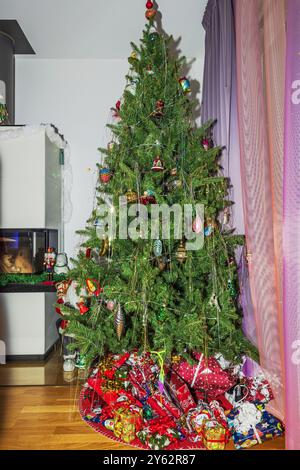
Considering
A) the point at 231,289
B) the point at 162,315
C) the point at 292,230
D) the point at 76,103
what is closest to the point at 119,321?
the point at 162,315

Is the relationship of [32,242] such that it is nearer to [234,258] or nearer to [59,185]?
[59,185]

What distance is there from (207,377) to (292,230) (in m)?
0.91

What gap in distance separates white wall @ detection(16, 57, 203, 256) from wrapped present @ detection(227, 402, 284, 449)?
1.92 meters

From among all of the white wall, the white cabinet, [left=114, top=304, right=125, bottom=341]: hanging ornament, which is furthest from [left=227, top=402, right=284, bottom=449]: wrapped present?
the white wall

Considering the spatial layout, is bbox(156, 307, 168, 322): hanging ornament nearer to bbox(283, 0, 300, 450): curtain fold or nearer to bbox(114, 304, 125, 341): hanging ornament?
bbox(114, 304, 125, 341): hanging ornament

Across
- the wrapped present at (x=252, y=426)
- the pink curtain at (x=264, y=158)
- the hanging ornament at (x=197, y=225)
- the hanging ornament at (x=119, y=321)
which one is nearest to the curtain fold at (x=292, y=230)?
the pink curtain at (x=264, y=158)

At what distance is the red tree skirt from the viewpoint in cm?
134

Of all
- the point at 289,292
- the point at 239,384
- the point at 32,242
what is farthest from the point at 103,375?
the point at 32,242

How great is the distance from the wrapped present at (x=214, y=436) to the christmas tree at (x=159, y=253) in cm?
36

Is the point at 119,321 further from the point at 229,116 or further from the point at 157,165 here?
the point at 229,116

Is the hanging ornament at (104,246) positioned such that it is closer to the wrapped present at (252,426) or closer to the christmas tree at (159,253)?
the christmas tree at (159,253)

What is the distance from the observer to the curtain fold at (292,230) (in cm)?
104

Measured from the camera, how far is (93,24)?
2420 mm

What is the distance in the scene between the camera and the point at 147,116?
1765 mm
